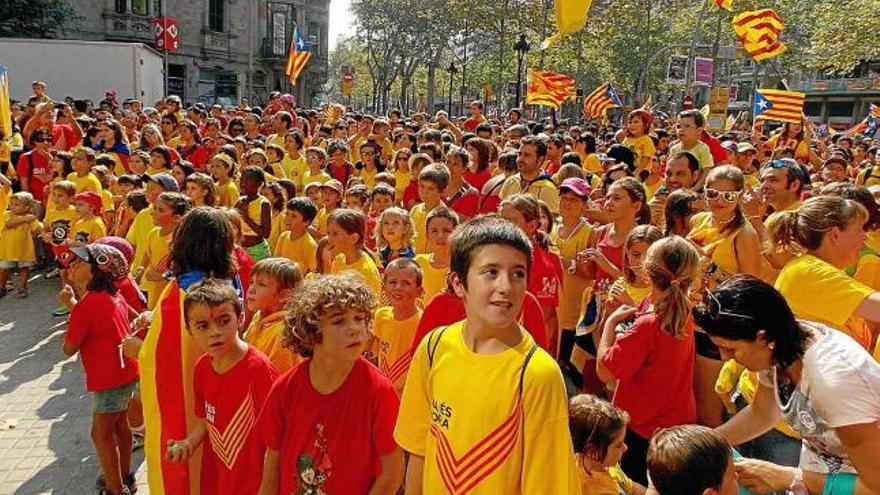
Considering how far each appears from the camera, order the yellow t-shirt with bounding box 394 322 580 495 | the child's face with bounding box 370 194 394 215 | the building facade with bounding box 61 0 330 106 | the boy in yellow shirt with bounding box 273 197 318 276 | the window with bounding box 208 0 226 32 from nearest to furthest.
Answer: the yellow t-shirt with bounding box 394 322 580 495
the boy in yellow shirt with bounding box 273 197 318 276
the child's face with bounding box 370 194 394 215
the building facade with bounding box 61 0 330 106
the window with bounding box 208 0 226 32

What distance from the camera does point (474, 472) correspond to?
2.26 metres

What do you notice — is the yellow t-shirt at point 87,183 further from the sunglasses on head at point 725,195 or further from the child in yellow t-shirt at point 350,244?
the sunglasses on head at point 725,195

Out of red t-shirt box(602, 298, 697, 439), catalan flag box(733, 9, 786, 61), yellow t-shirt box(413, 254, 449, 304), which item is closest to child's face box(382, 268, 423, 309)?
yellow t-shirt box(413, 254, 449, 304)

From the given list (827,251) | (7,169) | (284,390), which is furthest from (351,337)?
(7,169)

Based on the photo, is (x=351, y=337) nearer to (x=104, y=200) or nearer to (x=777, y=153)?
(x=104, y=200)

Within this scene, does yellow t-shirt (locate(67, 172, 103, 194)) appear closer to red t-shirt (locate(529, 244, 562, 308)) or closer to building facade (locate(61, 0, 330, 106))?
red t-shirt (locate(529, 244, 562, 308))

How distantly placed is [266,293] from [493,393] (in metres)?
1.96

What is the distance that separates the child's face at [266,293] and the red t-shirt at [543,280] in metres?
1.58

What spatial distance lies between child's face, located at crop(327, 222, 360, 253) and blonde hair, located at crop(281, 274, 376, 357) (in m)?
2.05

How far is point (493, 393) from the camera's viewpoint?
7.27 feet

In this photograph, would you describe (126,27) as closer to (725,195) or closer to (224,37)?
(224,37)

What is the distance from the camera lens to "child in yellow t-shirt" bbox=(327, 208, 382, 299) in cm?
A: 490

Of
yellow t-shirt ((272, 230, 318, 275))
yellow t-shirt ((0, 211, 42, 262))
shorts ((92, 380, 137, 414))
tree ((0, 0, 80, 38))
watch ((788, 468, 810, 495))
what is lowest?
shorts ((92, 380, 137, 414))

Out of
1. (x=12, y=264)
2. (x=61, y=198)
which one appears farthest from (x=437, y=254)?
(x=12, y=264)
